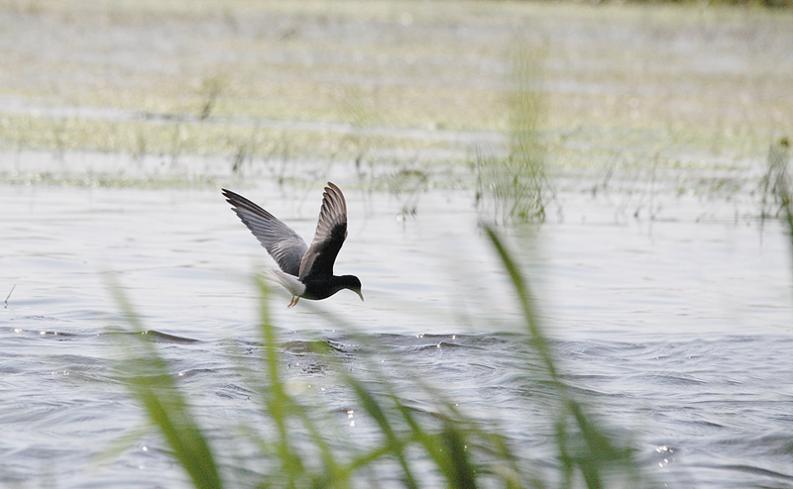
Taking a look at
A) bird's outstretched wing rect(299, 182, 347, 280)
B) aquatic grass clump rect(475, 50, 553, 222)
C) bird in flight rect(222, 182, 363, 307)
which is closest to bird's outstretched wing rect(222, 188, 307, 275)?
bird in flight rect(222, 182, 363, 307)

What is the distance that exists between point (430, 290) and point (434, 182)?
273 cm

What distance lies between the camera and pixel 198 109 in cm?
1192

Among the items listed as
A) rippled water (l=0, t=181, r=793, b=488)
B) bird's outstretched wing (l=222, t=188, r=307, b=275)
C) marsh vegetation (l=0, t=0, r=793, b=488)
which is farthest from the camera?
bird's outstretched wing (l=222, t=188, r=307, b=275)

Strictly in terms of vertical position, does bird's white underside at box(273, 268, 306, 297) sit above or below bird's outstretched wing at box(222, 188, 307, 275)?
below

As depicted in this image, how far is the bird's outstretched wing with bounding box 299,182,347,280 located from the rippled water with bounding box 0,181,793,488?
30cm

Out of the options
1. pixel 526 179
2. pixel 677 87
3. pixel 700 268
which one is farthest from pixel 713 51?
pixel 526 179

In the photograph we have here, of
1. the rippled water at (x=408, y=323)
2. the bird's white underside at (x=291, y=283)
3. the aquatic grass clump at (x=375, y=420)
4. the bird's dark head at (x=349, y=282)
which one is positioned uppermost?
the aquatic grass clump at (x=375, y=420)

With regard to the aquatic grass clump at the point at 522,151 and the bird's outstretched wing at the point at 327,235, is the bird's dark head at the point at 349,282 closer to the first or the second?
the bird's outstretched wing at the point at 327,235

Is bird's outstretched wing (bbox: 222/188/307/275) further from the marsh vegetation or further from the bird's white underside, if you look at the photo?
the bird's white underside

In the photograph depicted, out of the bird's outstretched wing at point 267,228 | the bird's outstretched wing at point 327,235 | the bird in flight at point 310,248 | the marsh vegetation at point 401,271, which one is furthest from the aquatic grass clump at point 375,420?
the bird's outstretched wing at point 267,228

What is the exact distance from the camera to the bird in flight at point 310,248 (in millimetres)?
4770

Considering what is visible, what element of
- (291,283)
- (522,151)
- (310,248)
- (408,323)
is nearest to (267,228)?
(310,248)

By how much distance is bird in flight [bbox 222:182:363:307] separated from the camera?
4.77 m

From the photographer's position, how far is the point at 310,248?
5180 millimetres
